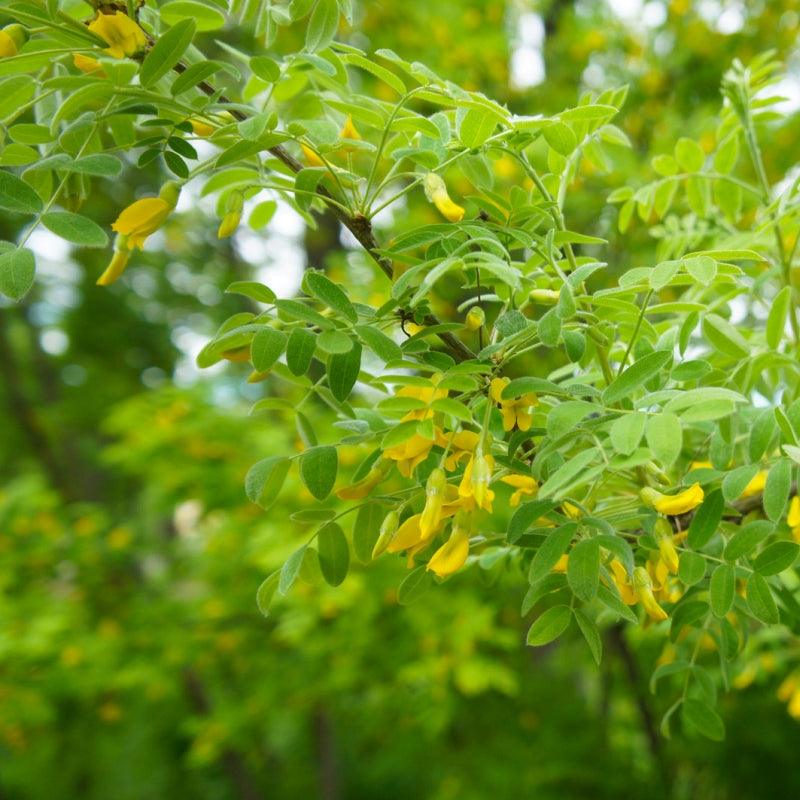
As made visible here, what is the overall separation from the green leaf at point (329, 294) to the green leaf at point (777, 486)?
322 mm

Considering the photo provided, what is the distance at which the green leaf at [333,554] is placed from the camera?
68 centimetres

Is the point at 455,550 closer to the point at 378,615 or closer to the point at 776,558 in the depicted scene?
the point at 776,558

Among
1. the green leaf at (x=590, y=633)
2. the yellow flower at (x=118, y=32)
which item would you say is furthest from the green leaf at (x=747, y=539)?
the yellow flower at (x=118, y=32)

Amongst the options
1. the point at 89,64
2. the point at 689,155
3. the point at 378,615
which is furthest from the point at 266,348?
Result: the point at 378,615

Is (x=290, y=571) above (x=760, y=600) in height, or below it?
below

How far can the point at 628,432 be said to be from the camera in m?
0.52

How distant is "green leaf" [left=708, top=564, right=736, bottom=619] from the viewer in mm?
619

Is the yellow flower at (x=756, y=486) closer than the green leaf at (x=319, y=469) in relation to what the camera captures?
No

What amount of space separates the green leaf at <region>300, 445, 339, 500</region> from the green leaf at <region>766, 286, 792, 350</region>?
372 millimetres

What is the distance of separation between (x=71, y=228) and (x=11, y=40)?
0.42ft

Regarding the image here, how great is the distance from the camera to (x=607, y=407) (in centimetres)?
59

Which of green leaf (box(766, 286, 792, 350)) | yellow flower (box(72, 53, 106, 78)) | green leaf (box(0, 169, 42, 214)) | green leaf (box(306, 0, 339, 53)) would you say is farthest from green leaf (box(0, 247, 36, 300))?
green leaf (box(766, 286, 792, 350))

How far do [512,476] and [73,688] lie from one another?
8.50 ft

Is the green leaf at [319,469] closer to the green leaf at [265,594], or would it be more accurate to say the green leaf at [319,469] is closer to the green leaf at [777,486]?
the green leaf at [265,594]
